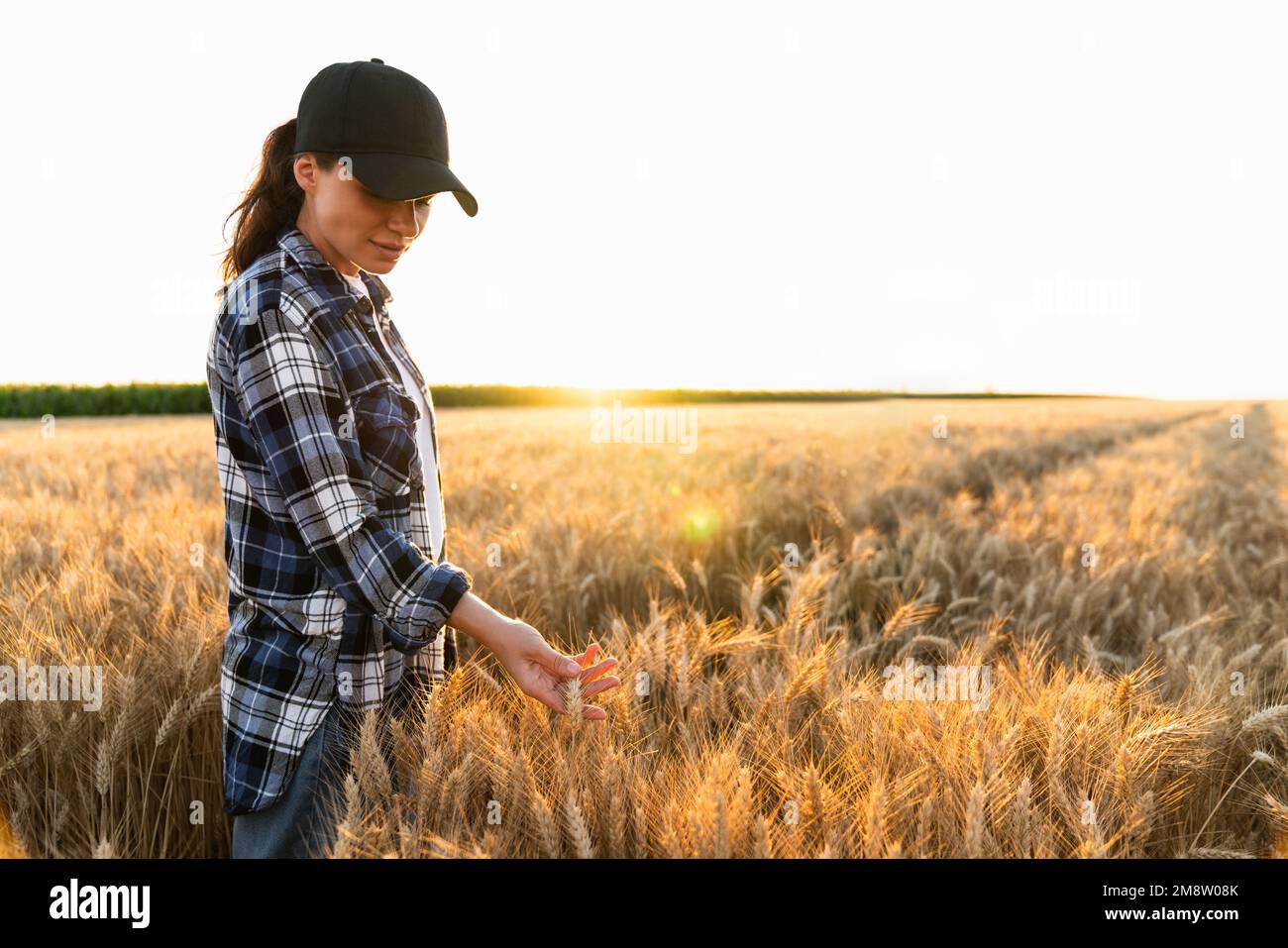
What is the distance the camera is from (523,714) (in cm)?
142

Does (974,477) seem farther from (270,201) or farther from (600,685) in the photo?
(270,201)

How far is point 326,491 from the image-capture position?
3.97ft

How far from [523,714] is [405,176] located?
3.15 ft

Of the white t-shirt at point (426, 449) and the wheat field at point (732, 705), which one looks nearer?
the wheat field at point (732, 705)

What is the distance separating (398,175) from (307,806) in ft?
3.53

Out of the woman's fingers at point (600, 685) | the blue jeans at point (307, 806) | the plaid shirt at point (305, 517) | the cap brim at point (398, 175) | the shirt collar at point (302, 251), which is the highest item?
the cap brim at point (398, 175)

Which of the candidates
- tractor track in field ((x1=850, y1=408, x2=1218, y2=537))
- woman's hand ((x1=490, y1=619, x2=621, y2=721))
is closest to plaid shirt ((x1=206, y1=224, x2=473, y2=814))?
woman's hand ((x1=490, y1=619, x2=621, y2=721))

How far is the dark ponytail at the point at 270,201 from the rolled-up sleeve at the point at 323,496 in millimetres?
362

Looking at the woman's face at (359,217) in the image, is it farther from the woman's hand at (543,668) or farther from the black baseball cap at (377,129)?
the woman's hand at (543,668)

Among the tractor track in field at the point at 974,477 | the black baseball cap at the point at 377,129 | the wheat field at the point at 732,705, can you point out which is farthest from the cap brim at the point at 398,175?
the tractor track in field at the point at 974,477

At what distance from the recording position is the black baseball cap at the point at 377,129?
1.29 m

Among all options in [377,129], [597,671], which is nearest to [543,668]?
[597,671]
